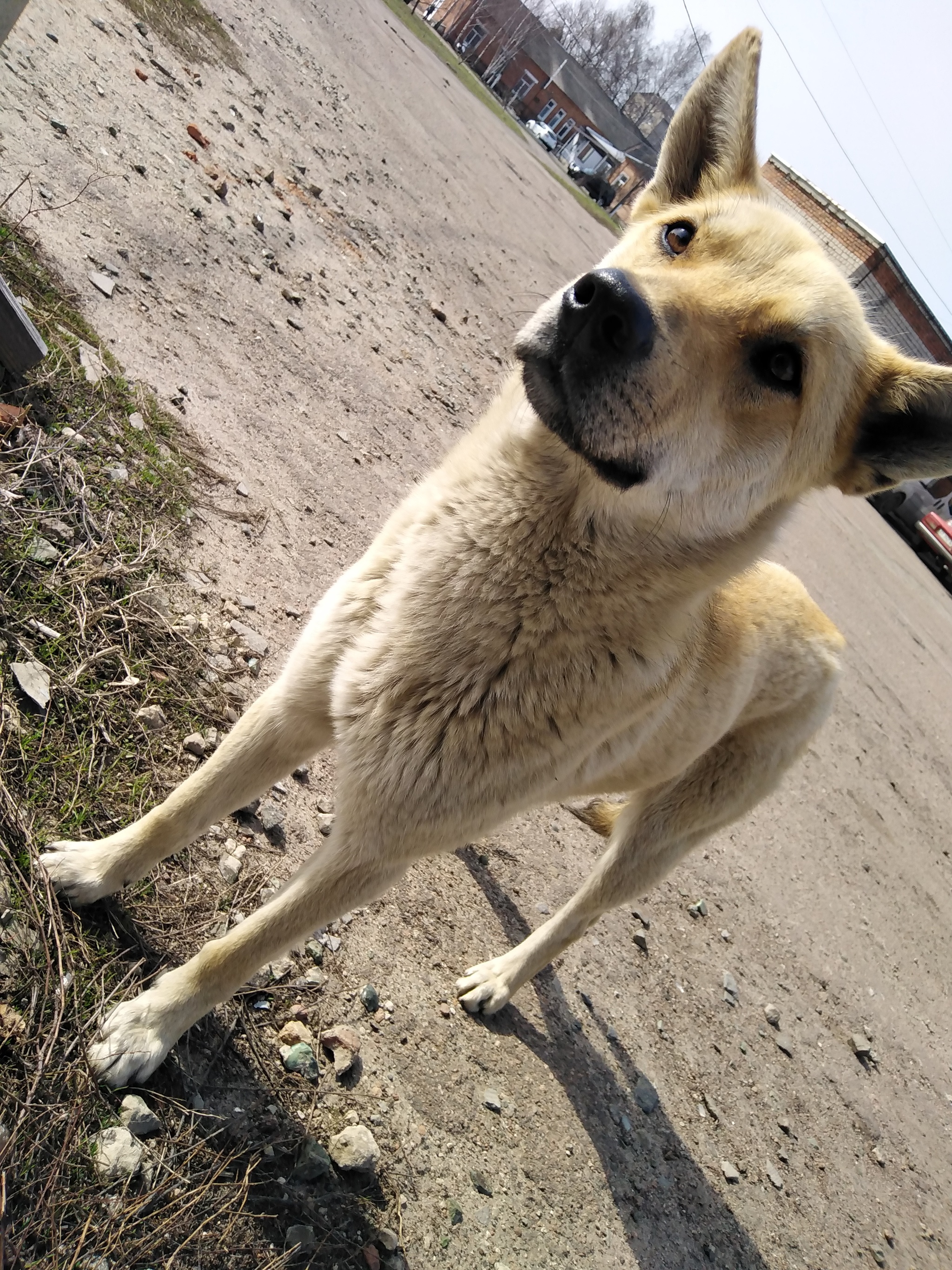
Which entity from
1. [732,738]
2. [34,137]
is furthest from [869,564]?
[34,137]

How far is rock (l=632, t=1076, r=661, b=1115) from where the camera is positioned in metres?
3.33

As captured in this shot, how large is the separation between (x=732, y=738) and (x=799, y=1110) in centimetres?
213

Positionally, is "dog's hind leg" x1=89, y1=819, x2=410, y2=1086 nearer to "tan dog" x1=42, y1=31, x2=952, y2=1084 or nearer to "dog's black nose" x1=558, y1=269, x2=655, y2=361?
"tan dog" x1=42, y1=31, x2=952, y2=1084

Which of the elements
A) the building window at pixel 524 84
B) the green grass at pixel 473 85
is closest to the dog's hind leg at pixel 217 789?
the green grass at pixel 473 85

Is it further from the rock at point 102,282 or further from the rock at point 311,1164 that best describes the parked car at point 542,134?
the rock at point 311,1164

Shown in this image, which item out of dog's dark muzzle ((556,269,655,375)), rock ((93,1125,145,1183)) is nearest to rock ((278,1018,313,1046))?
rock ((93,1125,145,1183))

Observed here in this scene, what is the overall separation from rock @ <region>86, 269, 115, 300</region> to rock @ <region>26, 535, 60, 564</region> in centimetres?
207

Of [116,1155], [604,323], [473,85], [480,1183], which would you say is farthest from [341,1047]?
[473,85]

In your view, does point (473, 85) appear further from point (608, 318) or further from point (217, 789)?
point (217, 789)

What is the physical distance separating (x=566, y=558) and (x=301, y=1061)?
1.71m

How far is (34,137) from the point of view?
15.1 ft

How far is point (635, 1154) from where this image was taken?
311cm

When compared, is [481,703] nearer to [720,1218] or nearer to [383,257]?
[720,1218]

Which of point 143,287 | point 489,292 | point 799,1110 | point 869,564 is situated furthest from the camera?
point 869,564
